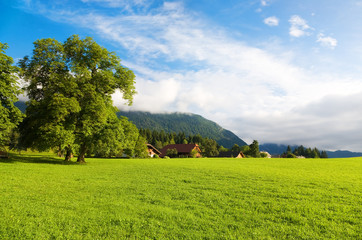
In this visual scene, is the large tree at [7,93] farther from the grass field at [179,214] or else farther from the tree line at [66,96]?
the grass field at [179,214]

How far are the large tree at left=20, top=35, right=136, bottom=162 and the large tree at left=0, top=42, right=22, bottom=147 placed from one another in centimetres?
313

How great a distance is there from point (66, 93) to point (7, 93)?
685 cm

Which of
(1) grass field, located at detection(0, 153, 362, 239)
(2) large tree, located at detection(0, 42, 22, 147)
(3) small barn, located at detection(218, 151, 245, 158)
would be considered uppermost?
(2) large tree, located at detection(0, 42, 22, 147)

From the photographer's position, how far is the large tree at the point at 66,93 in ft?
88.5

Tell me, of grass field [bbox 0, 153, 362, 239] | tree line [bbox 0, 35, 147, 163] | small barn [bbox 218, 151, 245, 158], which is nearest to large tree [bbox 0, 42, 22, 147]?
tree line [bbox 0, 35, 147, 163]

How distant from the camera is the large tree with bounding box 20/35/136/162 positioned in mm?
26984

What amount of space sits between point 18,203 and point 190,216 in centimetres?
828

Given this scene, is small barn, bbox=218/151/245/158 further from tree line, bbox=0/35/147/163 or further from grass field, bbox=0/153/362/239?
grass field, bbox=0/153/362/239

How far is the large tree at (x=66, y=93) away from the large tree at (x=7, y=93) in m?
3.13

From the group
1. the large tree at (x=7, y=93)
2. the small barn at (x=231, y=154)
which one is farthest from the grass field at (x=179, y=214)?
the small barn at (x=231, y=154)

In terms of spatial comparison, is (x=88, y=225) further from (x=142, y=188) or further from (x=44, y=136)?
(x=44, y=136)

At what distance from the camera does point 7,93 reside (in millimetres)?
23438

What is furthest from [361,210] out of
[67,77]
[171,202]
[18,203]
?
A: [67,77]

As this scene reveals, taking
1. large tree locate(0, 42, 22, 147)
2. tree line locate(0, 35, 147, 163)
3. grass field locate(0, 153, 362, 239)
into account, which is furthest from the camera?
tree line locate(0, 35, 147, 163)
